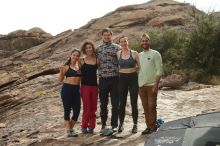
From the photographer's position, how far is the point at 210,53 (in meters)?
18.6

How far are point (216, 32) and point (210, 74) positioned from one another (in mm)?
2133

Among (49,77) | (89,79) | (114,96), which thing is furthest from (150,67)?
(49,77)

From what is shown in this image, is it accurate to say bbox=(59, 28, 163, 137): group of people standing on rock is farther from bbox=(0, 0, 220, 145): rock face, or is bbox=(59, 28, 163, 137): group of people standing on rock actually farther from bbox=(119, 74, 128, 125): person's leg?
bbox=(0, 0, 220, 145): rock face

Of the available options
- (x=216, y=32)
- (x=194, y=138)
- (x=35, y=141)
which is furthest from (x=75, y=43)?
(x=194, y=138)

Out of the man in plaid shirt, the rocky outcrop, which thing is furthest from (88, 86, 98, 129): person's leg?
the rocky outcrop

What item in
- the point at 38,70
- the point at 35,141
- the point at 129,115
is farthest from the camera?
the point at 38,70

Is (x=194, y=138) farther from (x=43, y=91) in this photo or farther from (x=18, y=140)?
(x=43, y=91)

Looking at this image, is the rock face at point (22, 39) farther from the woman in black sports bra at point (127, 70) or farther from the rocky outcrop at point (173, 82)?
the woman in black sports bra at point (127, 70)

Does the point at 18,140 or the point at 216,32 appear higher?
the point at 216,32

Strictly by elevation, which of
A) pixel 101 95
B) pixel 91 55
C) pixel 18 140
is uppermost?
pixel 91 55

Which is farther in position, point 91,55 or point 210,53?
point 210,53

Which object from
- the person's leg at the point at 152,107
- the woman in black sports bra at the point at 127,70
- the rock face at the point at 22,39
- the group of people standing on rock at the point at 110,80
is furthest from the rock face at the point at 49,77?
the woman in black sports bra at the point at 127,70

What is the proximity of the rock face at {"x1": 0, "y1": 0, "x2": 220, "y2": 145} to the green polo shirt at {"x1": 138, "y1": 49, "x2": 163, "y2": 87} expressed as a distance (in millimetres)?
1099

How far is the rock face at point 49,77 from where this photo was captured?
10.2 meters
